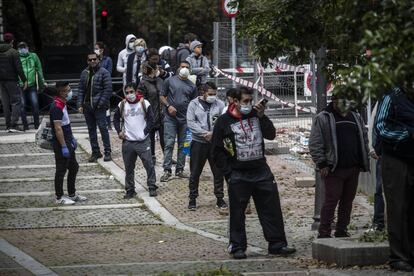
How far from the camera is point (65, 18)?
5016 cm

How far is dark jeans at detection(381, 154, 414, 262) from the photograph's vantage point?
10328 millimetres

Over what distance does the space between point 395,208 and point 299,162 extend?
824cm

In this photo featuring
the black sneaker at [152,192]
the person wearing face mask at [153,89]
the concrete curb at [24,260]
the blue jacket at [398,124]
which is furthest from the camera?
the person wearing face mask at [153,89]

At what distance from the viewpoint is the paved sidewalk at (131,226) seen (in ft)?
36.8

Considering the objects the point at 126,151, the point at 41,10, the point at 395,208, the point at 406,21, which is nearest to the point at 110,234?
the point at 126,151

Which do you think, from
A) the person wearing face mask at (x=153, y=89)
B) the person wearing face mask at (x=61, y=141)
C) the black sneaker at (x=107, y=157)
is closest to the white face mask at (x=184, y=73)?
the person wearing face mask at (x=153, y=89)

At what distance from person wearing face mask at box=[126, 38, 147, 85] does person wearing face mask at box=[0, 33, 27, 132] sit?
8.86 ft

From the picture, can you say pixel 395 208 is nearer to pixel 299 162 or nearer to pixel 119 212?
pixel 119 212

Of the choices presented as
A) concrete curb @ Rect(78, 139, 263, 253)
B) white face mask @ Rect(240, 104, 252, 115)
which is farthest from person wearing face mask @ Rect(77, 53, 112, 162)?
white face mask @ Rect(240, 104, 252, 115)

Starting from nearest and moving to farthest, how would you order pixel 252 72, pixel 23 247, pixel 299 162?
1. pixel 23 247
2. pixel 299 162
3. pixel 252 72

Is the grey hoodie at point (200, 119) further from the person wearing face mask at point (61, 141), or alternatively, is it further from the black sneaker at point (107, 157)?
the black sneaker at point (107, 157)

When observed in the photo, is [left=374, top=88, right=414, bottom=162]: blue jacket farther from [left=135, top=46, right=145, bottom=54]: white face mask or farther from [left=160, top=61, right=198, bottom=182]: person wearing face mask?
[left=135, top=46, right=145, bottom=54]: white face mask

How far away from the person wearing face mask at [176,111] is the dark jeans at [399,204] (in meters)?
7.07

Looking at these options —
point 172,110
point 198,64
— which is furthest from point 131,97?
point 198,64
